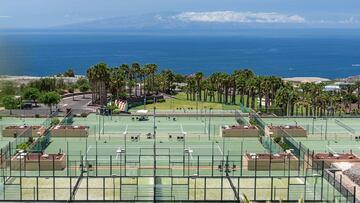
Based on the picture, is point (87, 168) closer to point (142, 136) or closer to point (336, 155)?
point (142, 136)

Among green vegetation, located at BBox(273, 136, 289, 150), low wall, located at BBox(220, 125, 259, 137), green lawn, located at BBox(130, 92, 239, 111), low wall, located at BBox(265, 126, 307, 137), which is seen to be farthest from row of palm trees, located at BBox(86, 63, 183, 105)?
green vegetation, located at BBox(273, 136, 289, 150)

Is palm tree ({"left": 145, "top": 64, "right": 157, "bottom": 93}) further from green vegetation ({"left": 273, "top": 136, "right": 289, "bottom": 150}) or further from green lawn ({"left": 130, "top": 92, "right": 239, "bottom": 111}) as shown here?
green vegetation ({"left": 273, "top": 136, "right": 289, "bottom": 150})

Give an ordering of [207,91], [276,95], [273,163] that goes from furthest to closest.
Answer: [207,91] < [276,95] < [273,163]

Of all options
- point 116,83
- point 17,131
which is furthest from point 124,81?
point 17,131

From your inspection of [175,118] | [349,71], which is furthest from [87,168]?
[349,71]

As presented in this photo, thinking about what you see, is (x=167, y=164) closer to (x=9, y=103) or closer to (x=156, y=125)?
(x=156, y=125)

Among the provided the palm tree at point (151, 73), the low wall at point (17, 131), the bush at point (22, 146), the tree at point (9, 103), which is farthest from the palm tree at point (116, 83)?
the bush at point (22, 146)
